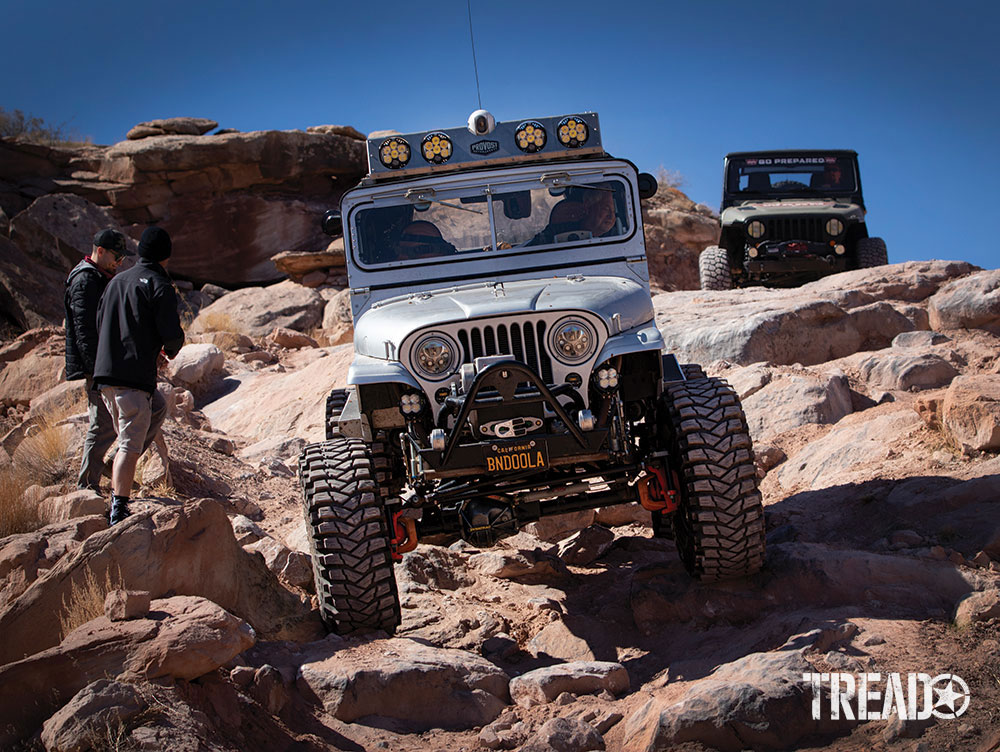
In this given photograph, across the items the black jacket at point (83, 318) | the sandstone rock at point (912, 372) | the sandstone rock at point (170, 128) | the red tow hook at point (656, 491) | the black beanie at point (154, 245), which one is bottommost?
the red tow hook at point (656, 491)

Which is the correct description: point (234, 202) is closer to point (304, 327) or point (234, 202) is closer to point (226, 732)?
point (304, 327)

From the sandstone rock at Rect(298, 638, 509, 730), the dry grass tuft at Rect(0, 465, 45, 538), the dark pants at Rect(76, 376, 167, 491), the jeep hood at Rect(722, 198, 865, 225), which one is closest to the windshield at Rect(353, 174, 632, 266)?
the dark pants at Rect(76, 376, 167, 491)

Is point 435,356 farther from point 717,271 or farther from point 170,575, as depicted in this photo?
point 717,271

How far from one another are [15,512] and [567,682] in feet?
11.5

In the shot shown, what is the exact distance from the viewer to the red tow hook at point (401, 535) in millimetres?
4996

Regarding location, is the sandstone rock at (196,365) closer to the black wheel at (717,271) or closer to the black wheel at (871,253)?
the black wheel at (717,271)

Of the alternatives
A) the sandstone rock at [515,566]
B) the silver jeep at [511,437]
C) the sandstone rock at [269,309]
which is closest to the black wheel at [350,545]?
the silver jeep at [511,437]

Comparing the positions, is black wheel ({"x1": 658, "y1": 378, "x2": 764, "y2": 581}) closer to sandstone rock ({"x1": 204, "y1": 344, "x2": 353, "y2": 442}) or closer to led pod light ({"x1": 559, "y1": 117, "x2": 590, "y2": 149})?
led pod light ({"x1": 559, "y1": 117, "x2": 590, "y2": 149})

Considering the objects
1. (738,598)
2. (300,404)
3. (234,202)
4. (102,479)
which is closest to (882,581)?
(738,598)

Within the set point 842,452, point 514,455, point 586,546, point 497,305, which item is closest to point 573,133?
point 497,305

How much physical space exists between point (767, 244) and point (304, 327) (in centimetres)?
897

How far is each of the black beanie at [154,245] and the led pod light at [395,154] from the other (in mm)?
1473

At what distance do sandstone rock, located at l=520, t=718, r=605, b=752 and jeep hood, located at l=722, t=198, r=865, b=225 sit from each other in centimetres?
1107

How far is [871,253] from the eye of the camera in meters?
13.7
